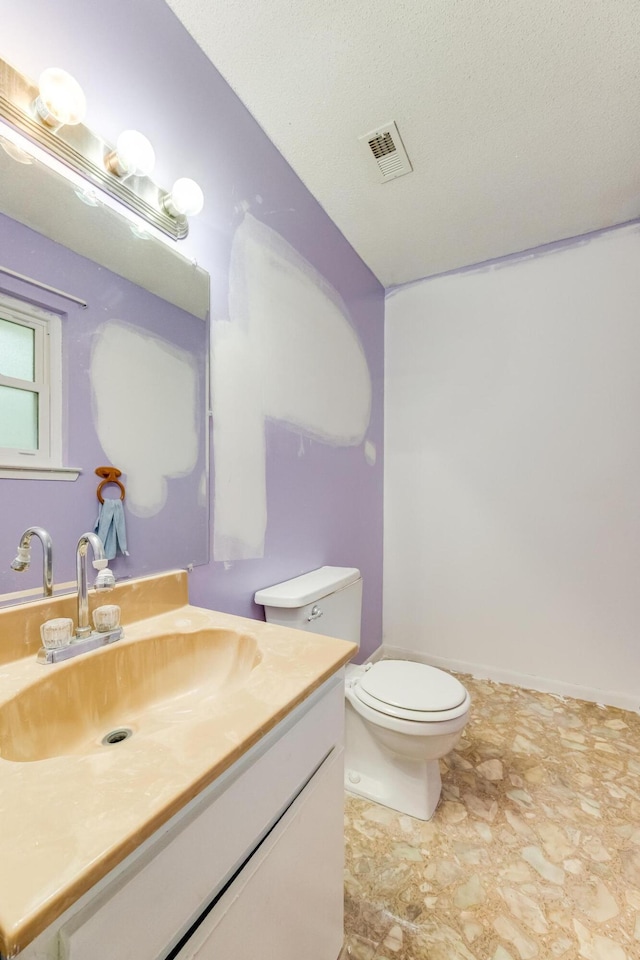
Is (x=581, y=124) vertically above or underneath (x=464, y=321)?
above

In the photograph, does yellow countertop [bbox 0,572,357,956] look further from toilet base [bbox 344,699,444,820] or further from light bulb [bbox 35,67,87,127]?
light bulb [bbox 35,67,87,127]

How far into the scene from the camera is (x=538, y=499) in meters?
2.23

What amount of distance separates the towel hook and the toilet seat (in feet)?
3.38

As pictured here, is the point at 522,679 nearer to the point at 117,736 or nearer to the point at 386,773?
the point at 386,773

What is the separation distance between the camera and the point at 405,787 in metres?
1.41

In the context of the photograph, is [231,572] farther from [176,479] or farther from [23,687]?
[23,687]

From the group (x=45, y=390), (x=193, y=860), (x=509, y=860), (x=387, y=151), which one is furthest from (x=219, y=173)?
(x=509, y=860)

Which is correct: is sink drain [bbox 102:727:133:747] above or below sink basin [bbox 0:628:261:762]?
below

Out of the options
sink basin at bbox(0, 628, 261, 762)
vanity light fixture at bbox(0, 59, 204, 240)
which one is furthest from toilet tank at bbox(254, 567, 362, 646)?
vanity light fixture at bbox(0, 59, 204, 240)

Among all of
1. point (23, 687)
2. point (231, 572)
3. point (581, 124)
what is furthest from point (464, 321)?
point (23, 687)

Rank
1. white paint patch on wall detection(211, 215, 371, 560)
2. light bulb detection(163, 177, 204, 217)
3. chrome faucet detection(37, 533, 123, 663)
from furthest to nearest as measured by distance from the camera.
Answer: white paint patch on wall detection(211, 215, 371, 560) → light bulb detection(163, 177, 204, 217) → chrome faucet detection(37, 533, 123, 663)

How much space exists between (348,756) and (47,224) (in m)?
1.85

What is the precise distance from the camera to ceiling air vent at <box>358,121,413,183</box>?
5.07ft

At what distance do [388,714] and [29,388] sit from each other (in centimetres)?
132
